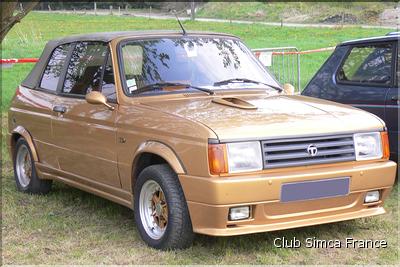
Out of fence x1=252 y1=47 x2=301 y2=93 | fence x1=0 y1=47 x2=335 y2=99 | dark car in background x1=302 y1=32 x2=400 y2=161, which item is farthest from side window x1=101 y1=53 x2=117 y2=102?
fence x1=252 y1=47 x2=301 y2=93

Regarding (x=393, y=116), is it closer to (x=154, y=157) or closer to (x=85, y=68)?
(x=154, y=157)

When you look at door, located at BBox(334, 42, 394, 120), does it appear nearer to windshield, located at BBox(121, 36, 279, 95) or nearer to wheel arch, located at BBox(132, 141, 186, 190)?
windshield, located at BBox(121, 36, 279, 95)

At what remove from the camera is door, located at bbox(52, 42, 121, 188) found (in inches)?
204

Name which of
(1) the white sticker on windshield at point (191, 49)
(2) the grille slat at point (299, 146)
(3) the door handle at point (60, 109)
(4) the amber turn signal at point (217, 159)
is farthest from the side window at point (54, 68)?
(2) the grille slat at point (299, 146)

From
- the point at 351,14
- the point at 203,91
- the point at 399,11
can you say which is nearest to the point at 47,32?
the point at 351,14

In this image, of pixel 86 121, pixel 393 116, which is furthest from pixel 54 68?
→ pixel 393 116

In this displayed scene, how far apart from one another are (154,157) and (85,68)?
4.76 feet

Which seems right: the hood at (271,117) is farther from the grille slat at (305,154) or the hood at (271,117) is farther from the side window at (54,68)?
the side window at (54,68)

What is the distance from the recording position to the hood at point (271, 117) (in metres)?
4.22

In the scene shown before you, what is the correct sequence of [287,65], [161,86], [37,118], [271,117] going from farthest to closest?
[287,65] → [37,118] → [161,86] → [271,117]

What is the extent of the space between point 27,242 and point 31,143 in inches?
66.7

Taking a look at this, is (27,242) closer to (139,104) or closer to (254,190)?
(139,104)

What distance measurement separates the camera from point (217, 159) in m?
4.10

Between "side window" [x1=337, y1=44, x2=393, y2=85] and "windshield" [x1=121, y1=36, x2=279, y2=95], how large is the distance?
141cm
